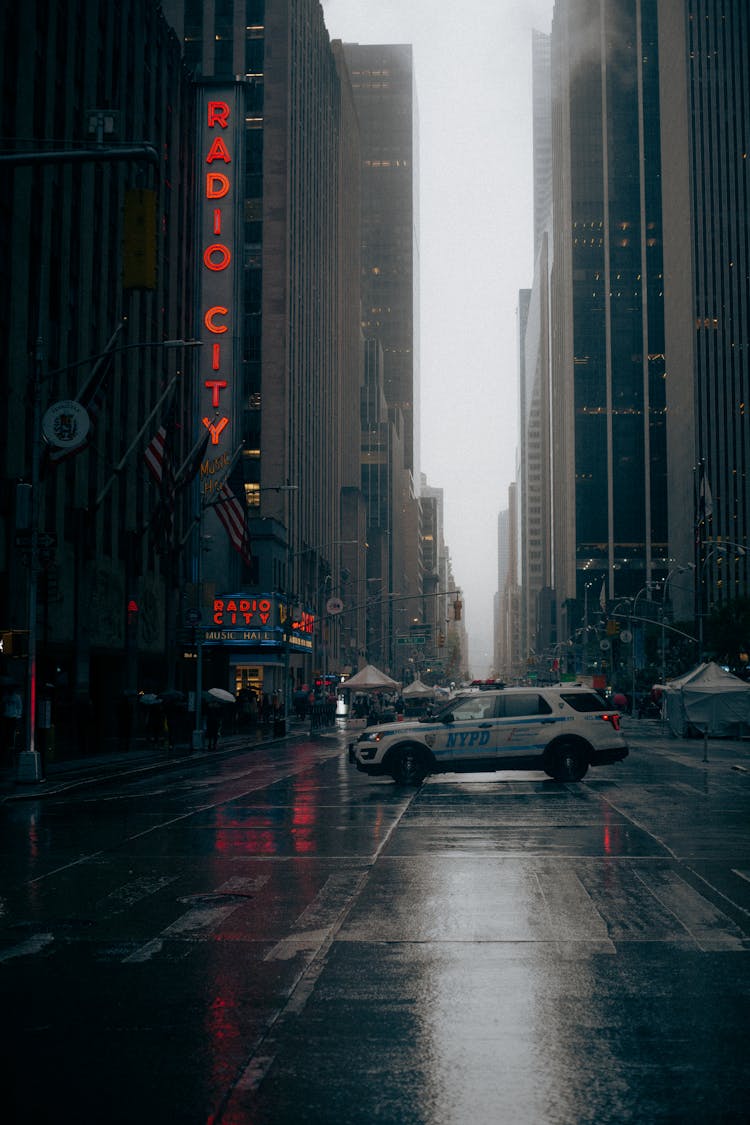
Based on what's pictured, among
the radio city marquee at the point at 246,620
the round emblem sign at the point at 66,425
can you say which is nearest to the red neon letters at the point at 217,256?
the radio city marquee at the point at 246,620

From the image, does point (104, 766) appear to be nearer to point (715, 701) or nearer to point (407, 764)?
A: point (407, 764)

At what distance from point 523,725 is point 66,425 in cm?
1309

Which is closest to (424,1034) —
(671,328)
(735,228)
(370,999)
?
(370,999)

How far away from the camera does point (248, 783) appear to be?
26750 millimetres

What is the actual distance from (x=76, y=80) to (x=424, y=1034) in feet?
142

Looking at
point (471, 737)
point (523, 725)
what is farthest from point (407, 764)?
point (523, 725)

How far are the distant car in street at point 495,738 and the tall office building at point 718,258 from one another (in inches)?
4827

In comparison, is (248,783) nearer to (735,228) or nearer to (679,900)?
(679,900)

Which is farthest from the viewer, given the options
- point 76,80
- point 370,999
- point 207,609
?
A: point 207,609

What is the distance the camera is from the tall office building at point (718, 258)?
5822 inches

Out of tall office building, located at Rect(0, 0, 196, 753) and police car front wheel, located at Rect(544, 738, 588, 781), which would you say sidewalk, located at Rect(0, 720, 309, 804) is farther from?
police car front wheel, located at Rect(544, 738, 588, 781)

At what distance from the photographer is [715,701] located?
46312mm

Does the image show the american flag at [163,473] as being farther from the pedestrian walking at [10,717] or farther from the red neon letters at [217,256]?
the red neon letters at [217,256]

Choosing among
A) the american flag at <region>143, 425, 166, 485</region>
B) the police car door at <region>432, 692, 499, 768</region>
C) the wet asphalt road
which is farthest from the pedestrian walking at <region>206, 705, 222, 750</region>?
the wet asphalt road
